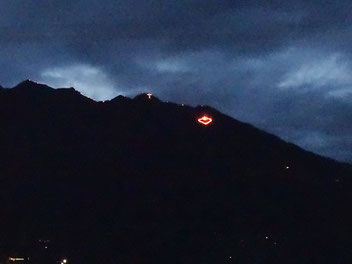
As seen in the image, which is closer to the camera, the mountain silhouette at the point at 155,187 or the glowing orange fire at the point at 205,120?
the mountain silhouette at the point at 155,187

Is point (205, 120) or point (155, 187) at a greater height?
point (205, 120)

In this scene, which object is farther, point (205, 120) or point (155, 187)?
point (205, 120)

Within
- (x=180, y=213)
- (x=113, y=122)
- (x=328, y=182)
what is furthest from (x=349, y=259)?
(x=113, y=122)

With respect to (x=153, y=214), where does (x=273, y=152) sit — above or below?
above

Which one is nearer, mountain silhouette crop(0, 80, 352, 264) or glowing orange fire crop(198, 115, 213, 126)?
mountain silhouette crop(0, 80, 352, 264)

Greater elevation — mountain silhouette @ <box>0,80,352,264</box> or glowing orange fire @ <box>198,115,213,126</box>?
glowing orange fire @ <box>198,115,213,126</box>

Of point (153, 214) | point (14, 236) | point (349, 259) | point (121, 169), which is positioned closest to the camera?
point (14, 236)

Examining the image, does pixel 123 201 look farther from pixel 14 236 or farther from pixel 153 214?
pixel 14 236

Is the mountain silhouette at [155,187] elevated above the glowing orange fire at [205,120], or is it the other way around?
the glowing orange fire at [205,120]
